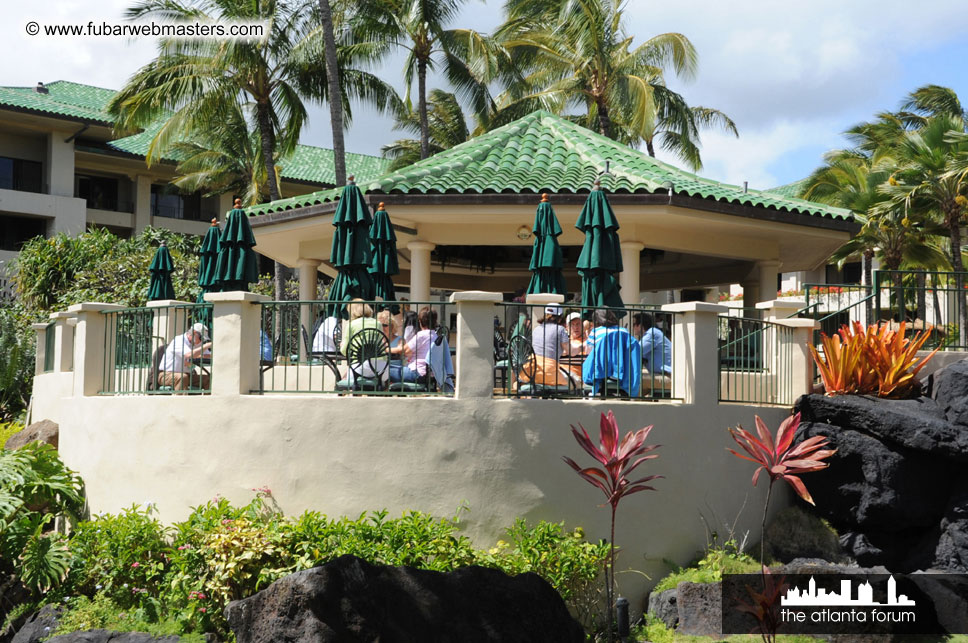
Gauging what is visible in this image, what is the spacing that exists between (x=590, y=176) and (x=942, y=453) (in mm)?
6774

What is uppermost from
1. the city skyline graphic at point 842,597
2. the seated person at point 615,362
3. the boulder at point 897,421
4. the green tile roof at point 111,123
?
the green tile roof at point 111,123

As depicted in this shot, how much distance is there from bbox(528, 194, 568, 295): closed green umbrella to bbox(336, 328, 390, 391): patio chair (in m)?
2.90

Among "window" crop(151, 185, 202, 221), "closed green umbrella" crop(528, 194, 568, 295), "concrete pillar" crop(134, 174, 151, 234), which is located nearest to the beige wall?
"closed green umbrella" crop(528, 194, 568, 295)

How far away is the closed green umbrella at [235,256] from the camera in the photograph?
13.5m

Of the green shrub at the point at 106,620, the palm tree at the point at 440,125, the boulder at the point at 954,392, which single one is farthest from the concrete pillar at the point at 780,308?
the palm tree at the point at 440,125

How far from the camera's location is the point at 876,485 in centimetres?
1171

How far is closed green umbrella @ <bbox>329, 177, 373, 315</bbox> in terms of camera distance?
12797 mm

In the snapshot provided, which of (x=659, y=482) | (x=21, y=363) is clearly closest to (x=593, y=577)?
(x=659, y=482)

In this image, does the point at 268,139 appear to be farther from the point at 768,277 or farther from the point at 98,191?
the point at 98,191

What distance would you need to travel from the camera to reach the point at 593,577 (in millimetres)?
10320

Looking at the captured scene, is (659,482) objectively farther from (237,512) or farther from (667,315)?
(237,512)

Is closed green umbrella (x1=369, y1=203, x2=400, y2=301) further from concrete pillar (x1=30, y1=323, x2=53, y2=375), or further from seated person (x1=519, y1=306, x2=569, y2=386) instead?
concrete pillar (x1=30, y1=323, x2=53, y2=375)

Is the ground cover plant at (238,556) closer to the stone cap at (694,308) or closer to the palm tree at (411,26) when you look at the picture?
the stone cap at (694,308)

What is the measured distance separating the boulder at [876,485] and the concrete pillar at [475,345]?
4399mm
